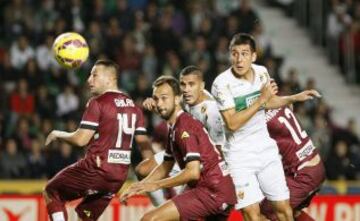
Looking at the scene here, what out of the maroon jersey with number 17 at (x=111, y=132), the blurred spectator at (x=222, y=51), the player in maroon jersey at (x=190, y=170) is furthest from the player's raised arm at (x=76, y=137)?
the blurred spectator at (x=222, y=51)

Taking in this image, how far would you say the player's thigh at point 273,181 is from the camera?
10781mm

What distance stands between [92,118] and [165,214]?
5.25 ft

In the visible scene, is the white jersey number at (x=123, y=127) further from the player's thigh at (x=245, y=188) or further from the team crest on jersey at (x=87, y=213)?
the player's thigh at (x=245, y=188)

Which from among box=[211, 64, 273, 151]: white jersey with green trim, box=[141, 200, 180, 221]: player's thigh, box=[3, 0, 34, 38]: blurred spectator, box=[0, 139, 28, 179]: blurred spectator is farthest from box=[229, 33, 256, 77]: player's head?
box=[3, 0, 34, 38]: blurred spectator

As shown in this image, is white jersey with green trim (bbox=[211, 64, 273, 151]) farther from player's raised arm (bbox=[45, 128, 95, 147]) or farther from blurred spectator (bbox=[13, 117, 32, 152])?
blurred spectator (bbox=[13, 117, 32, 152])

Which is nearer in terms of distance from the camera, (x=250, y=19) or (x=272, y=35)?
(x=250, y=19)

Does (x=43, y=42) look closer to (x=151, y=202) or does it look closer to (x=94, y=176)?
(x=151, y=202)

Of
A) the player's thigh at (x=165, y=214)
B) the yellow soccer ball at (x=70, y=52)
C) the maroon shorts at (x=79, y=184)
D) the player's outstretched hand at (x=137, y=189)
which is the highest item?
the yellow soccer ball at (x=70, y=52)

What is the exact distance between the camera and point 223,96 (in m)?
10.5

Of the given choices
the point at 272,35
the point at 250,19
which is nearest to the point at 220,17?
the point at 250,19

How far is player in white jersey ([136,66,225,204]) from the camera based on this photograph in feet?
35.6

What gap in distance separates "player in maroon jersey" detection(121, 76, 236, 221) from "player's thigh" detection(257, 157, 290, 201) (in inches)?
30.9

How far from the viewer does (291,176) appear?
11453 millimetres

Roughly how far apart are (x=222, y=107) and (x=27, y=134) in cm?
752
